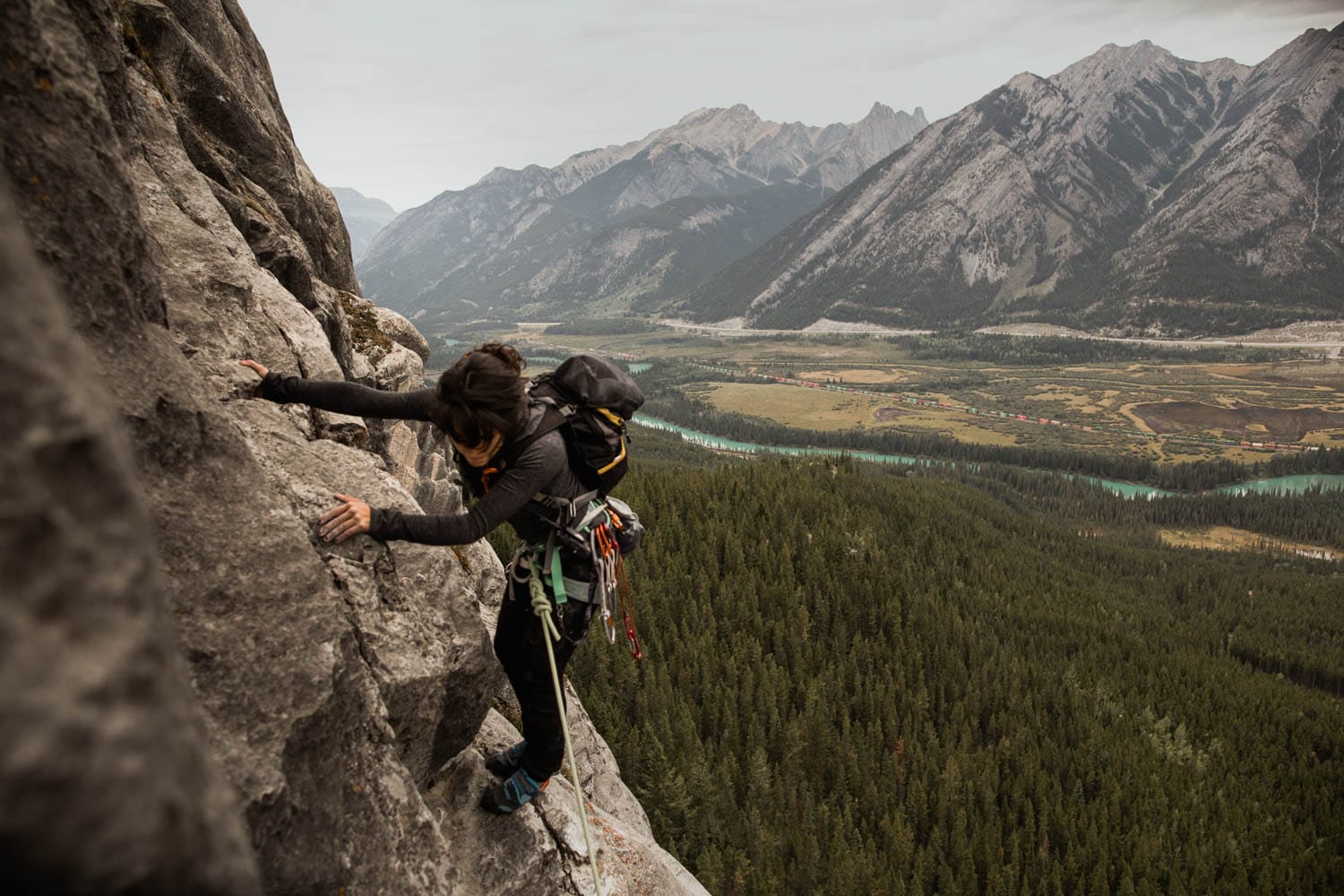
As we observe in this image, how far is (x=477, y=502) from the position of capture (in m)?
5.69

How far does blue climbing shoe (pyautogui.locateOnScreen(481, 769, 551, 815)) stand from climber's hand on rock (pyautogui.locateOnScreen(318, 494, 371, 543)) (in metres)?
3.36

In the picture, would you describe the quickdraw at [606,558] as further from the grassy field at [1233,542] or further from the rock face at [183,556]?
the grassy field at [1233,542]

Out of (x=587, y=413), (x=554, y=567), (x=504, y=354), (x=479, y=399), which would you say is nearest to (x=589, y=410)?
(x=587, y=413)

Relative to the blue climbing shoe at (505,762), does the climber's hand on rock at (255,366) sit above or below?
above

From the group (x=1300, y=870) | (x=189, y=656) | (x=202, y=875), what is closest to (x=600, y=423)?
(x=189, y=656)

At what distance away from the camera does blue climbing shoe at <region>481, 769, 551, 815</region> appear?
24.5 feet

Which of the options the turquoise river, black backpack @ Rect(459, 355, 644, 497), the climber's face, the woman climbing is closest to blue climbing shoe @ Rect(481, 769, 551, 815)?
the woman climbing

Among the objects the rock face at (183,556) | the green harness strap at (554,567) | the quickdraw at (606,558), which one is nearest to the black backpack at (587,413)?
the quickdraw at (606,558)

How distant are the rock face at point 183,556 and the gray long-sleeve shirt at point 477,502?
497 mm

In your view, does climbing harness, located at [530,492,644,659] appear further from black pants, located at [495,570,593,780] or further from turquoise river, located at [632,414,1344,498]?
turquoise river, located at [632,414,1344,498]

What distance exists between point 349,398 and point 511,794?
4427 millimetres

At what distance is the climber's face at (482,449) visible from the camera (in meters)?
5.85

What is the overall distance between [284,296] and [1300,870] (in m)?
45.3

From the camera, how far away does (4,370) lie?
150 centimetres
